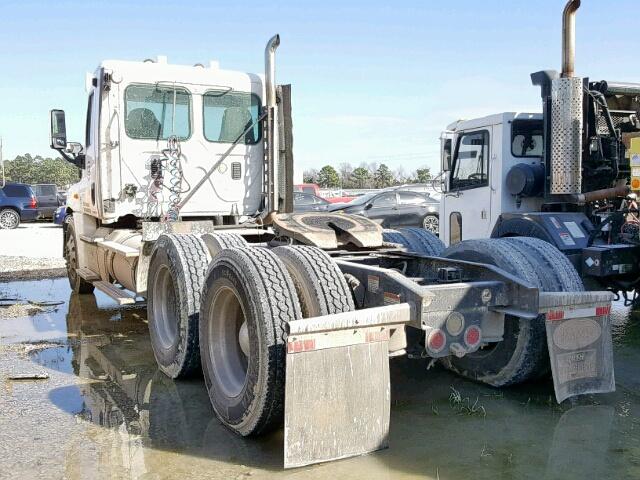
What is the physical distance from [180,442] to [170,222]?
3.33 m

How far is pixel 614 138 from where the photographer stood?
23.7ft

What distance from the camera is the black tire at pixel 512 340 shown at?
467 centimetres

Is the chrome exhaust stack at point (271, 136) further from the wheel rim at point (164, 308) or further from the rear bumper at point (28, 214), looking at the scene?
the rear bumper at point (28, 214)

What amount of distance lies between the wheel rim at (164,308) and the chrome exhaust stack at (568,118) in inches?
162

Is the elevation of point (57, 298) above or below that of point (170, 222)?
below

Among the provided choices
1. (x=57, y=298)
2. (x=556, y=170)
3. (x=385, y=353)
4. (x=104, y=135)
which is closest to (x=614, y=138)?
(x=556, y=170)

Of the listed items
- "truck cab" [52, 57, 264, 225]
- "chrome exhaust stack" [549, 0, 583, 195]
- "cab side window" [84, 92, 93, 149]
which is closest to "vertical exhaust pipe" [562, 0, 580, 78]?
"chrome exhaust stack" [549, 0, 583, 195]

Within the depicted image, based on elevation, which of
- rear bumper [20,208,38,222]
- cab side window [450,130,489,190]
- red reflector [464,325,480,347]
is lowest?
red reflector [464,325,480,347]

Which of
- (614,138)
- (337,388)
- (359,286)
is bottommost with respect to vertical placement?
(337,388)

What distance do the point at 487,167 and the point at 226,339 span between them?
4.65 metres

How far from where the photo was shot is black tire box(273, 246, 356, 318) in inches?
160

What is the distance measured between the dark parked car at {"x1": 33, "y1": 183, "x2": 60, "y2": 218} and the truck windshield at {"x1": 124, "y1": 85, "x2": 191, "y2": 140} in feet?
74.1

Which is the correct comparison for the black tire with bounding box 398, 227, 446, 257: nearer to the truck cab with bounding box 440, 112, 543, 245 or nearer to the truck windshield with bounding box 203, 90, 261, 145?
the truck cab with bounding box 440, 112, 543, 245

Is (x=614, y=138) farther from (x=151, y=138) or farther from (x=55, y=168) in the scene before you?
(x=55, y=168)
